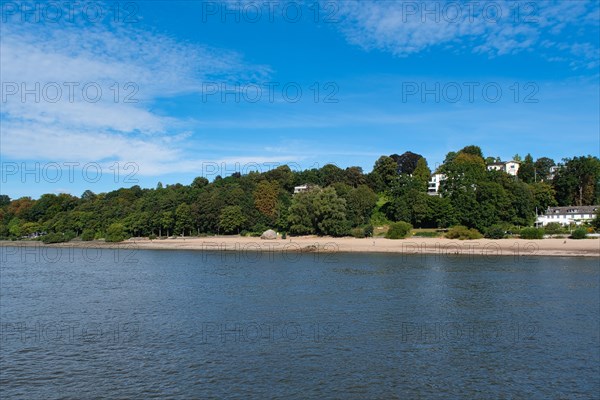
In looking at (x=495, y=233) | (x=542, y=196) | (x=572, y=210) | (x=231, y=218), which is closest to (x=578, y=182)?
(x=572, y=210)

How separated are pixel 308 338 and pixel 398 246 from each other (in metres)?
47.6

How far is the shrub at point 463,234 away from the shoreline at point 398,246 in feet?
5.12

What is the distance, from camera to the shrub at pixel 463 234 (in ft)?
224

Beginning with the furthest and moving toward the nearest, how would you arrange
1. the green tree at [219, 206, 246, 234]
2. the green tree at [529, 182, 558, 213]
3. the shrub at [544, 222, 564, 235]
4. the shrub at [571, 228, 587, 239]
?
the green tree at [219, 206, 246, 234] < the green tree at [529, 182, 558, 213] < the shrub at [544, 222, 564, 235] < the shrub at [571, 228, 587, 239]

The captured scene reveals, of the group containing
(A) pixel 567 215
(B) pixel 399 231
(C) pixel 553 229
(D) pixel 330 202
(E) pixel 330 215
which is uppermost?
(D) pixel 330 202

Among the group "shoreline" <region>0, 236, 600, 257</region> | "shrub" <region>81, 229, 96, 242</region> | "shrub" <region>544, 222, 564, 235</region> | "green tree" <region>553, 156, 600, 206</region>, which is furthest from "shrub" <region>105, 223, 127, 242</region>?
"green tree" <region>553, 156, 600, 206</region>

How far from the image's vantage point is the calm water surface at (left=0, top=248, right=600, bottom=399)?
1454 centimetres

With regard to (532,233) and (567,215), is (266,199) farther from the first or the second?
(567,215)

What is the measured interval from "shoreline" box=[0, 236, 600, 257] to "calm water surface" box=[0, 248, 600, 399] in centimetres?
2140

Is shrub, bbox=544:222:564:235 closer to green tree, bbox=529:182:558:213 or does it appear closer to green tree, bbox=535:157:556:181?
green tree, bbox=529:182:558:213

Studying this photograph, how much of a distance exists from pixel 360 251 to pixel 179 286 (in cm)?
3446

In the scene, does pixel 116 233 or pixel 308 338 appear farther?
pixel 116 233

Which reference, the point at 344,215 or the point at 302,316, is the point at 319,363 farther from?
the point at 344,215

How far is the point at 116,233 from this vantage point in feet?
324
